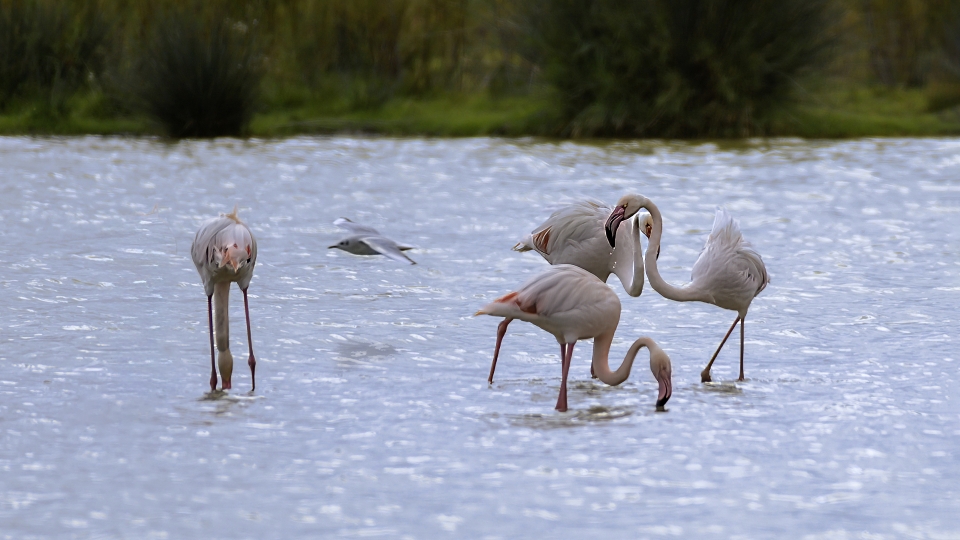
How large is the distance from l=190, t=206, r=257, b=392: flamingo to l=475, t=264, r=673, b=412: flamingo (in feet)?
2.87

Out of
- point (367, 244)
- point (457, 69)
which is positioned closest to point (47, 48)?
point (457, 69)

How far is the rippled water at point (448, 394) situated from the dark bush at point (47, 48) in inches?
253

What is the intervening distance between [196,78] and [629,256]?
32.1ft

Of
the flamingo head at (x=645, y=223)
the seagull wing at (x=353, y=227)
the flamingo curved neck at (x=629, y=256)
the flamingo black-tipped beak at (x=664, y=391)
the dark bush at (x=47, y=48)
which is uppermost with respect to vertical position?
the dark bush at (x=47, y=48)

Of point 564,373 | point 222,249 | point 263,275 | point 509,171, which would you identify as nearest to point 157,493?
point 222,249

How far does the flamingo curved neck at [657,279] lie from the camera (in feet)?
16.2

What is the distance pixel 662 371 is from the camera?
4.46 meters

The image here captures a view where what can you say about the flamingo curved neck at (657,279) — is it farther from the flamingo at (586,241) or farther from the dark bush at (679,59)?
the dark bush at (679,59)

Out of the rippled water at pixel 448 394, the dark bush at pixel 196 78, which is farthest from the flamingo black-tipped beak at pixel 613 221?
the dark bush at pixel 196 78

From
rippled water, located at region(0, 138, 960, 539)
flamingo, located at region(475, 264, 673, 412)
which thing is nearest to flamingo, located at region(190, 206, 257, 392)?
rippled water, located at region(0, 138, 960, 539)

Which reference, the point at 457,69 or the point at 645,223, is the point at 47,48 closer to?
the point at 457,69

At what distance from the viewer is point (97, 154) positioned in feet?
44.0

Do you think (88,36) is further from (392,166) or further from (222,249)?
(222,249)

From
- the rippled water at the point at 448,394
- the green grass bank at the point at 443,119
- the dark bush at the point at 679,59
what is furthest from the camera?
the green grass bank at the point at 443,119
